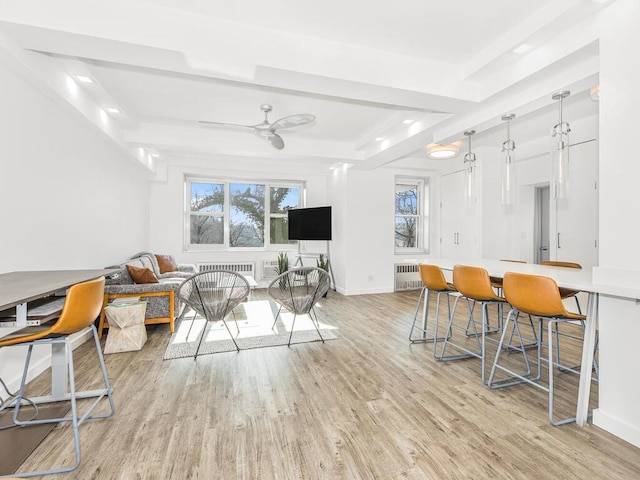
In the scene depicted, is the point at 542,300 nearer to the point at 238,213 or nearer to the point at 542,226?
the point at 542,226

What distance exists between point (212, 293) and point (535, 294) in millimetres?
2739

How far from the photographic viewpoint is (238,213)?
6.97 metres

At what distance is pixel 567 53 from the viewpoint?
2.23m

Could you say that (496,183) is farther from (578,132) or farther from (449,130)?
(449,130)

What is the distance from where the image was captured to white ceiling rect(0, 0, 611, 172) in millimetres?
2104

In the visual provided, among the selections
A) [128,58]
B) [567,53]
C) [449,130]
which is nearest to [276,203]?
[449,130]

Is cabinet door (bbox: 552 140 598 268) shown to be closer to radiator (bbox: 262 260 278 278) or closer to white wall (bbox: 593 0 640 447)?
white wall (bbox: 593 0 640 447)

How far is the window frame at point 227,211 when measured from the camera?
665 cm

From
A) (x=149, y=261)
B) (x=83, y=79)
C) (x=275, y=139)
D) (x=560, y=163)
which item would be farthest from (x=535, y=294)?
(x=149, y=261)

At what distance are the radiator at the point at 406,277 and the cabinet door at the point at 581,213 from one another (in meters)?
2.65

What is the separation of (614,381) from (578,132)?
392 cm

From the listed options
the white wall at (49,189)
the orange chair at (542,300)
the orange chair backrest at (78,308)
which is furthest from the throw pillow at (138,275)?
the orange chair at (542,300)

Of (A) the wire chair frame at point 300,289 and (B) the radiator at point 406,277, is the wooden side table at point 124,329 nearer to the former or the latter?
(A) the wire chair frame at point 300,289

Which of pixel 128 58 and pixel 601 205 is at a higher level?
pixel 128 58
